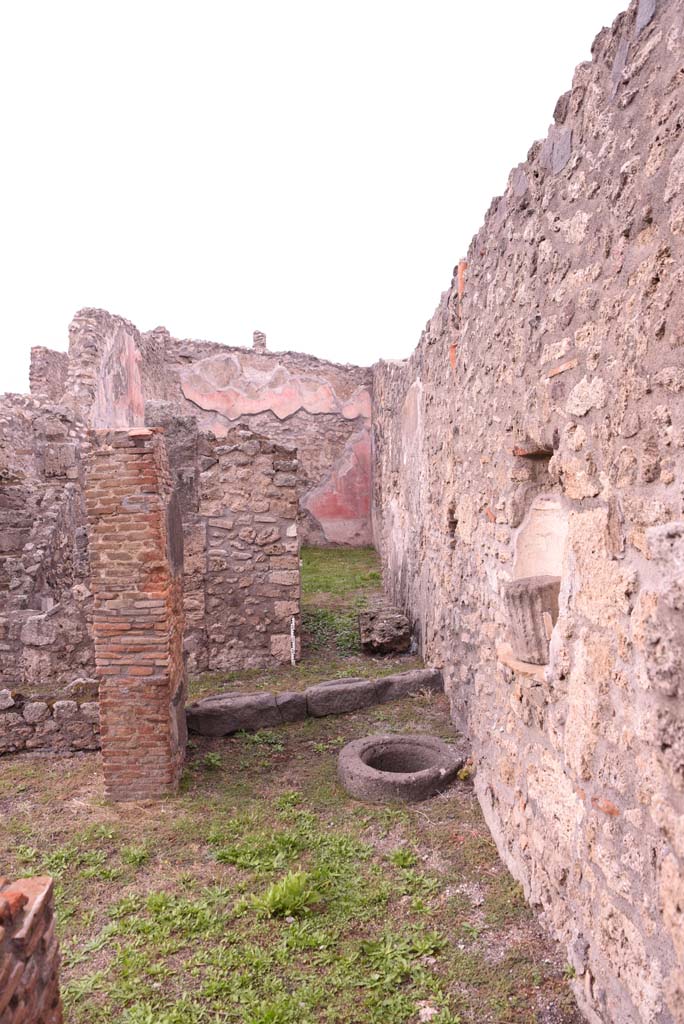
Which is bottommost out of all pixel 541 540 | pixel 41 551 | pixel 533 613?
pixel 41 551

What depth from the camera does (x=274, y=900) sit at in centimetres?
302

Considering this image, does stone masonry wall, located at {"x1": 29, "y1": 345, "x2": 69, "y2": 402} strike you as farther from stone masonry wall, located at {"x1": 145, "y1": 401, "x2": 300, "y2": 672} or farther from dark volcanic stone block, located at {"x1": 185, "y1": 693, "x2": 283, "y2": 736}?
dark volcanic stone block, located at {"x1": 185, "y1": 693, "x2": 283, "y2": 736}

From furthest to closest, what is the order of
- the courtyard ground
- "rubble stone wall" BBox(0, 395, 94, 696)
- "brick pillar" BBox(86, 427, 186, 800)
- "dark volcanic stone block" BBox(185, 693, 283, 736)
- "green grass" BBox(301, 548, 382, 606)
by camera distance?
"green grass" BBox(301, 548, 382, 606) < "rubble stone wall" BBox(0, 395, 94, 696) < "dark volcanic stone block" BBox(185, 693, 283, 736) < "brick pillar" BBox(86, 427, 186, 800) < the courtyard ground

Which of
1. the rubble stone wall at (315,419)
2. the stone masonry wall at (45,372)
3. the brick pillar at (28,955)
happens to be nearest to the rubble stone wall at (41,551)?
the brick pillar at (28,955)

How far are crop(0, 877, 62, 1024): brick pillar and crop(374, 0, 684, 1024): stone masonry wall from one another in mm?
1803

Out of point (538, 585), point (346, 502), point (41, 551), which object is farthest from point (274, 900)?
point (346, 502)

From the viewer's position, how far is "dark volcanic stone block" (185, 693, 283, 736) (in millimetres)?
5082

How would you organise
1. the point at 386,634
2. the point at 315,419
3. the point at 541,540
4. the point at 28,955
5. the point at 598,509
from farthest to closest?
the point at 315,419 < the point at 386,634 < the point at 541,540 < the point at 598,509 < the point at 28,955

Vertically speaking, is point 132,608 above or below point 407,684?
above

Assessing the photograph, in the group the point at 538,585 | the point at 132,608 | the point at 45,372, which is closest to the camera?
the point at 538,585

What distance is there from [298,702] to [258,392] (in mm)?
10188

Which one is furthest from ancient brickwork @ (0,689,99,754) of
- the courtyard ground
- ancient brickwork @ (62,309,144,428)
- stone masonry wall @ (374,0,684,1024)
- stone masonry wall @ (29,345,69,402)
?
stone masonry wall @ (29,345,69,402)

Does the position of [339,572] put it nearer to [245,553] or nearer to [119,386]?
[245,553]

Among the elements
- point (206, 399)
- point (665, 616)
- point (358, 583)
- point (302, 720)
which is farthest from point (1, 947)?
point (206, 399)
